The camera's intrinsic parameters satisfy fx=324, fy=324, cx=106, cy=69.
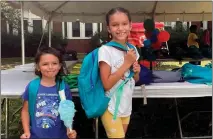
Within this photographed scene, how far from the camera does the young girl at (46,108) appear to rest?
2.25 metres

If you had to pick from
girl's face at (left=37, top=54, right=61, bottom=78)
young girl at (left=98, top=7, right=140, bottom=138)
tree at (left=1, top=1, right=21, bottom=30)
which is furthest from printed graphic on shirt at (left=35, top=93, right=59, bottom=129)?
tree at (left=1, top=1, right=21, bottom=30)

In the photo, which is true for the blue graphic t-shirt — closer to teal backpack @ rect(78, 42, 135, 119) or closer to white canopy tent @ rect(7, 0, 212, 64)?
teal backpack @ rect(78, 42, 135, 119)

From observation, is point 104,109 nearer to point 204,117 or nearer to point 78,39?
point 204,117

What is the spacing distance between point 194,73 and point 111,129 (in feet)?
4.93

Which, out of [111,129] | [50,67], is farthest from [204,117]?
[50,67]

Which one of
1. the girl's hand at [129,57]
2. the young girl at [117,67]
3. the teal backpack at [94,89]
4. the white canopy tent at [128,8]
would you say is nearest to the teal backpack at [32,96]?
the teal backpack at [94,89]

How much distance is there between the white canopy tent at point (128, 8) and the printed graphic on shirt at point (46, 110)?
14.5 ft

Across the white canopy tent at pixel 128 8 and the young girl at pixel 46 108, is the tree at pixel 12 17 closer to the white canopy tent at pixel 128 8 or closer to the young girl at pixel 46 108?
the white canopy tent at pixel 128 8

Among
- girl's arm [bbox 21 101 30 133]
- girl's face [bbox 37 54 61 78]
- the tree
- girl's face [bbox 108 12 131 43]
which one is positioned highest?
the tree

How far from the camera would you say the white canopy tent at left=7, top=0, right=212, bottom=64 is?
7188 mm

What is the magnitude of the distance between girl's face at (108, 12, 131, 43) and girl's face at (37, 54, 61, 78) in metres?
0.47

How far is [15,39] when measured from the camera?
59.6 feet

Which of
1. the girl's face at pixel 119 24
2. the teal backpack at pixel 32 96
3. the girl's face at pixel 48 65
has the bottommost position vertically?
the teal backpack at pixel 32 96

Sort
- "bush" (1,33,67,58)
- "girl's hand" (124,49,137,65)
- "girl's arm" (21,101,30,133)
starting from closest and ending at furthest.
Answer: "girl's hand" (124,49,137,65), "girl's arm" (21,101,30,133), "bush" (1,33,67,58)
